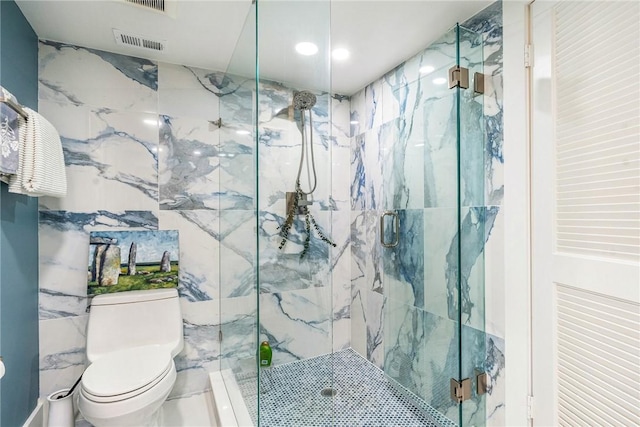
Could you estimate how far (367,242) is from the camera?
2.59 metres

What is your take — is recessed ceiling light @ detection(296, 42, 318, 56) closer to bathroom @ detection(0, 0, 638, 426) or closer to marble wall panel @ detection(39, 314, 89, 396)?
bathroom @ detection(0, 0, 638, 426)

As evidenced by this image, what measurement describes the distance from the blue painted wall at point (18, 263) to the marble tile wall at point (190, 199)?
0.34 ft

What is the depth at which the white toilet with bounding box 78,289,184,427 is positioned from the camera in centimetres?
145

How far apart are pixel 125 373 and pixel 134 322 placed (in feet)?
1.45

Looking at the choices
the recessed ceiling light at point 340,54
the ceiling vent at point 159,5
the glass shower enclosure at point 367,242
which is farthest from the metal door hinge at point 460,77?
the ceiling vent at point 159,5

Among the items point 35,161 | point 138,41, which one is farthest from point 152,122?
point 35,161

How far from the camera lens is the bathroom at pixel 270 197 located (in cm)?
145

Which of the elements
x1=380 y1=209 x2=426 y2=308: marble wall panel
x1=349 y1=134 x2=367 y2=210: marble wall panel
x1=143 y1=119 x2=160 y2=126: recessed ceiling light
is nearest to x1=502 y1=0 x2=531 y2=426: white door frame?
x1=380 y1=209 x2=426 y2=308: marble wall panel

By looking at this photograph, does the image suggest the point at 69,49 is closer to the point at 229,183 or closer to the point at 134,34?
the point at 134,34

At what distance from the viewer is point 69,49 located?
196 centimetres

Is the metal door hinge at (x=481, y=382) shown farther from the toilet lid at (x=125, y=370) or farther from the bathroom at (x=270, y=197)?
the toilet lid at (x=125, y=370)

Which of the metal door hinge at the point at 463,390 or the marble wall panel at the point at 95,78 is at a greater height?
the marble wall panel at the point at 95,78

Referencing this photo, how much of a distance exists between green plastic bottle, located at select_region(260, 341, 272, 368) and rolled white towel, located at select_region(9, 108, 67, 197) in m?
1.27

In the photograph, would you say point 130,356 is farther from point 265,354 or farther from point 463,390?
point 463,390
